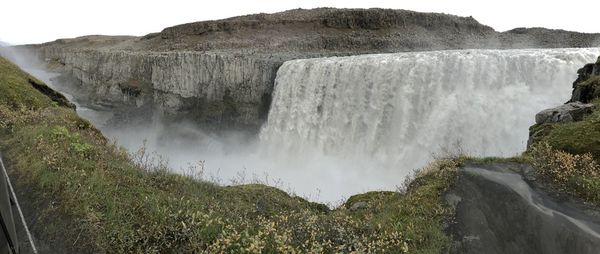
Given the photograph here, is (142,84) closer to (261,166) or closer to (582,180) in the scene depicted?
(261,166)

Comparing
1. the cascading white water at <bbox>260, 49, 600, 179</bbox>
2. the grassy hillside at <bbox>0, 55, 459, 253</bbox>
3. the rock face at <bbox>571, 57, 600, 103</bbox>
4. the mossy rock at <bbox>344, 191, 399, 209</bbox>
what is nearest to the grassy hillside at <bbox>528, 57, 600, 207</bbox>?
the rock face at <bbox>571, 57, 600, 103</bbox>

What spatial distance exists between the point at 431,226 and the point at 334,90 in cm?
2211

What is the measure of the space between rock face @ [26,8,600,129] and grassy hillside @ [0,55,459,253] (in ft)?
91.6

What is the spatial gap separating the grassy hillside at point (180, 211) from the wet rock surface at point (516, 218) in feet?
1.34

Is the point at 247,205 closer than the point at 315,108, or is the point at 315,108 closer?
the point at 247,205

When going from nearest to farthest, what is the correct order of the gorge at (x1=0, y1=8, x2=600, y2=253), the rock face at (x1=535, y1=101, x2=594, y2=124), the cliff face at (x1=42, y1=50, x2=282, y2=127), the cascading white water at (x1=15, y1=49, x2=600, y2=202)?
the gorge at (x1=0, y1=8, x2=600, y2=253)
the rock face at (x1=535, y1=101, x2=594, y2=124)
the cascading white water at (x1=15, y1=49, x2=600, y2=202)
the cliff face at (x1=42, y1=50, x2=282, y2=127)

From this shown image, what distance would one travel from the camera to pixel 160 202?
7.75 metres

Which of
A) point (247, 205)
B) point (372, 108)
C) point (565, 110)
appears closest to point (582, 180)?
point (565, 110)

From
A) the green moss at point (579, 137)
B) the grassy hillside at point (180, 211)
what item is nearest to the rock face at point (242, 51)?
the grassy hillside at point (180, 211)

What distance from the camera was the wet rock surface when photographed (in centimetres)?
706

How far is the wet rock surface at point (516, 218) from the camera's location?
7062 millimetres

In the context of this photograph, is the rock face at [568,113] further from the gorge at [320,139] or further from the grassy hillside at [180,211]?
the grassy hillside at [180,211]

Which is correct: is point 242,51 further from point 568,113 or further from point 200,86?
point 568,113

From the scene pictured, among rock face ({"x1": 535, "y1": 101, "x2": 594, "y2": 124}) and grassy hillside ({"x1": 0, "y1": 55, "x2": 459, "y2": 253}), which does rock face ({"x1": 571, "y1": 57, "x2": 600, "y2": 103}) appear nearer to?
rock face ({"x1": 535, "y1": 101, "x2": 594, "y2": 124})
